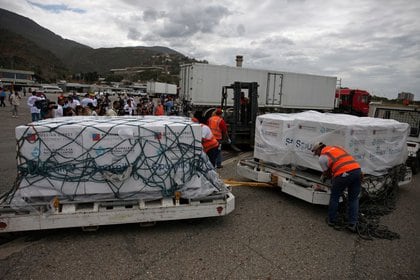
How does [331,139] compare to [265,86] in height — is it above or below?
below

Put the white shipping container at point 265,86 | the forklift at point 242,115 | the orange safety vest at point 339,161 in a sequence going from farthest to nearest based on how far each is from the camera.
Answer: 1. the white shipping container at point 265,86
2. the forklift at point 242,115
3. the orange safety vest at point 339,161

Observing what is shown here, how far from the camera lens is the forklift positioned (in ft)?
35.0

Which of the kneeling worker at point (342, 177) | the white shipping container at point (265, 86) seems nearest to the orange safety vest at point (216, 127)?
the kneeling worker at point (342, 177)

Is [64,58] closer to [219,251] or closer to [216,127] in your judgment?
[216,127]

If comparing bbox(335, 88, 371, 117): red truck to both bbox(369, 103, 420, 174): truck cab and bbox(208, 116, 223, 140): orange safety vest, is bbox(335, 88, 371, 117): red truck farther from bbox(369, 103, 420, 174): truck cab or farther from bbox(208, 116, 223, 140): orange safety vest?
bbox(208, 116, 223, 140): orange safety vest

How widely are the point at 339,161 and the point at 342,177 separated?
25 centimetres

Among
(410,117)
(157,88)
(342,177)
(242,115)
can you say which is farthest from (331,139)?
(157,88)

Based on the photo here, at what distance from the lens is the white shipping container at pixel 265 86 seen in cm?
1620

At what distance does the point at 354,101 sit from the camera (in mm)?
22828

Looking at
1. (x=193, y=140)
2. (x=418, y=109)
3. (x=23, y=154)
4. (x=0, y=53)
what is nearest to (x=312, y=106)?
(x=418, y=109)

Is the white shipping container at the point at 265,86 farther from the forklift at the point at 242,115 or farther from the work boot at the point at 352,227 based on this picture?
the work boot at the point at 352,227

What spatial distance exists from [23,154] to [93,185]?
39.5 inches

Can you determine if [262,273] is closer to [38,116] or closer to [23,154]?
[23,154]

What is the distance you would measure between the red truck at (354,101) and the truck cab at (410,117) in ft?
48.2
